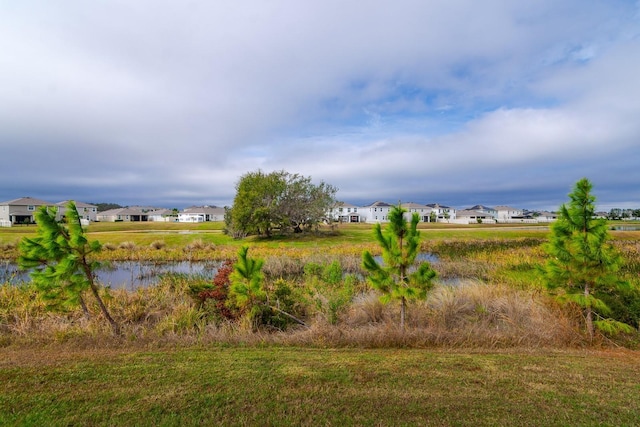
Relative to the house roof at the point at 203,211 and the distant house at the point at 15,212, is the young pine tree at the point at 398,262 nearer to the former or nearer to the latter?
the distant house at the point at 15,212

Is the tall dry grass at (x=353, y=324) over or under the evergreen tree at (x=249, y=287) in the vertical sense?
under

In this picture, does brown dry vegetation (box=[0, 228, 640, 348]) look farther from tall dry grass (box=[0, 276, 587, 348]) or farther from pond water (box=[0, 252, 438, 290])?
pond water (box=[0, 252, 438, 290])

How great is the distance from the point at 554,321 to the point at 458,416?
4.56 m

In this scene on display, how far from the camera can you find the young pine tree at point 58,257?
597 cm

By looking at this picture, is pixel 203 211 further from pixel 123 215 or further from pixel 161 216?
pixel 123 215

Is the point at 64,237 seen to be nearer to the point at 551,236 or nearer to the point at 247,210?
the point at 551,236

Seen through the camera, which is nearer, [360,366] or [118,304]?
[360,366]

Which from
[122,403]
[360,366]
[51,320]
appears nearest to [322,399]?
[360,366]

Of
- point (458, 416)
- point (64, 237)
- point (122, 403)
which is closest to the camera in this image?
point (458, 416)

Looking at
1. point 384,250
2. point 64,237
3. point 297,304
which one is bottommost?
point 297,304

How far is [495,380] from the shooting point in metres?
4.16

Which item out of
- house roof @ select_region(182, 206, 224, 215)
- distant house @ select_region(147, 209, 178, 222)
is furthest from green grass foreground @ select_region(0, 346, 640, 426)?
distant house @ select_region(147, 209, 178, 222)

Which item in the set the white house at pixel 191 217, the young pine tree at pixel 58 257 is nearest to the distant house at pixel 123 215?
the white house at pixel 191 217

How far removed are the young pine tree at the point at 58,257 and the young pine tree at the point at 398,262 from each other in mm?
5009
